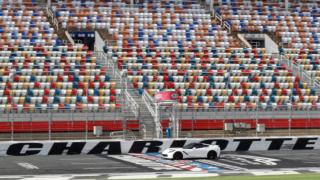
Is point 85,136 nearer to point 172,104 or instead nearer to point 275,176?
point 172,104

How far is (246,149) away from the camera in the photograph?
137 ft

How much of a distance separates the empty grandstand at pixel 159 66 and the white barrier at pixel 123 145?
845 mm

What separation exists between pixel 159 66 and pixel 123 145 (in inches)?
455

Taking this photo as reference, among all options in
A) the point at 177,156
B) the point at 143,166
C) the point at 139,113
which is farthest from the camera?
the point at 139,113

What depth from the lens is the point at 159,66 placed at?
50.1 meters

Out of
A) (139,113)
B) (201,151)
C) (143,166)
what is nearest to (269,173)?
(143,166)

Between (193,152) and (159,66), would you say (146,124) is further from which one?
(159,66)

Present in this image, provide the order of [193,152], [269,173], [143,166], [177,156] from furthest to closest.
Answer: 1. [193,152]
2. [177,156]
3. [143,166]
4. [269,173]

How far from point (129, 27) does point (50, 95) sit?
13689mm

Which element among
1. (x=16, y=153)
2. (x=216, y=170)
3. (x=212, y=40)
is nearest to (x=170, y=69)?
(x=212, y=40)

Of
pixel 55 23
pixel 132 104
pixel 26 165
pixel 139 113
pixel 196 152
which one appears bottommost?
pixel 26 165

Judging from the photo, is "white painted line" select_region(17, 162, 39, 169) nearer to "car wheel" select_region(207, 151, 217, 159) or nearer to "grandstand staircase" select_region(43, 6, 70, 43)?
"car wheel" select_region(207, 151, 217, 159)

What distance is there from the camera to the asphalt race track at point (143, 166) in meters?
28.7

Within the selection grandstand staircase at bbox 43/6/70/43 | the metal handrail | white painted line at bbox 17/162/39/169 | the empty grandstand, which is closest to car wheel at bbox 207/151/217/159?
the empty grandstand
